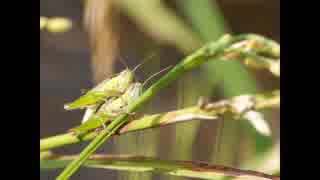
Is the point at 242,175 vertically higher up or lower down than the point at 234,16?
lower down

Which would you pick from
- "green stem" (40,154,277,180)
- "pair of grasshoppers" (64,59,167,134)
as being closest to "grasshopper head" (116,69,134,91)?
"pair of grasshoppers" (64,59,167,134)

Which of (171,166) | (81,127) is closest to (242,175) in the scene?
(171,166)

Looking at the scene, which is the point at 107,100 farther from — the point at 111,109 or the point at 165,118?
the point at 165,118

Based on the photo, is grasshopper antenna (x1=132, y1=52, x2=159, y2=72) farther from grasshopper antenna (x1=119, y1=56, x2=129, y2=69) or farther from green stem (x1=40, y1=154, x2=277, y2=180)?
green stem (x1=40, y1=154, x2=277, y2=180)

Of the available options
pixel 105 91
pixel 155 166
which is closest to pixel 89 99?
pixel 105 91

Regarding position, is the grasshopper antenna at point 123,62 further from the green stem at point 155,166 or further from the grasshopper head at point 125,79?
the green stem at point 155,166

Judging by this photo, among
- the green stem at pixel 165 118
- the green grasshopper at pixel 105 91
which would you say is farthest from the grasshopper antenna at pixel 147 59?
the green stem at pixel 165 118
